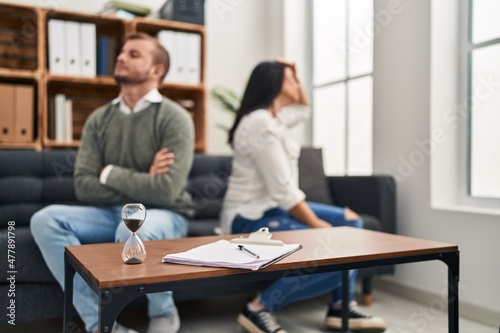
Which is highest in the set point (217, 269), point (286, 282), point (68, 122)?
point (68, 122)

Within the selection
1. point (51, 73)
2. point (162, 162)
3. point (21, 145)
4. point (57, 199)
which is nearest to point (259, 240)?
point (162, 162)

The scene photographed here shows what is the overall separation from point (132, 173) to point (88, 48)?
1.30 metres

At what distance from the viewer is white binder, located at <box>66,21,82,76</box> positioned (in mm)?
2912

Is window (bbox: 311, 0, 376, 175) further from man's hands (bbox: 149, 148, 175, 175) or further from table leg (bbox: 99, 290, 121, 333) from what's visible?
table leg (bbox: 99, 290, 121, 333)

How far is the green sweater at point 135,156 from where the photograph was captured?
1.98m

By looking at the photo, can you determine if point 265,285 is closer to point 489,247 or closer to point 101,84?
point 489,247

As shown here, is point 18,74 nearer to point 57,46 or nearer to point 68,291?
point 57,46

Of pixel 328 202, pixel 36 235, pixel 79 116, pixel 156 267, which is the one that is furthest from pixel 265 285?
pixel 79 116

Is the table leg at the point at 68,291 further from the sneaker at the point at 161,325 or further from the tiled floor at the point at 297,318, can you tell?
the tiled floor at the point at 297,318

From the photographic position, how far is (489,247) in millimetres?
2213

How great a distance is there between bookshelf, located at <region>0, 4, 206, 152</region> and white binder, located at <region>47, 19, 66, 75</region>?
0.03 metres

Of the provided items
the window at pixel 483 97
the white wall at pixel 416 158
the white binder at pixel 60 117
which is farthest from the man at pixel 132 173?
the window at pixel 483 97

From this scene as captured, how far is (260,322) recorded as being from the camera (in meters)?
1.92

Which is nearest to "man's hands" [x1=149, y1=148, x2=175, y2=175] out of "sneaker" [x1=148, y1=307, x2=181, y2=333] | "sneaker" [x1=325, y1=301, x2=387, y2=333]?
"sneaker" [x1=148, y1=307, x2=181, y2=333]
